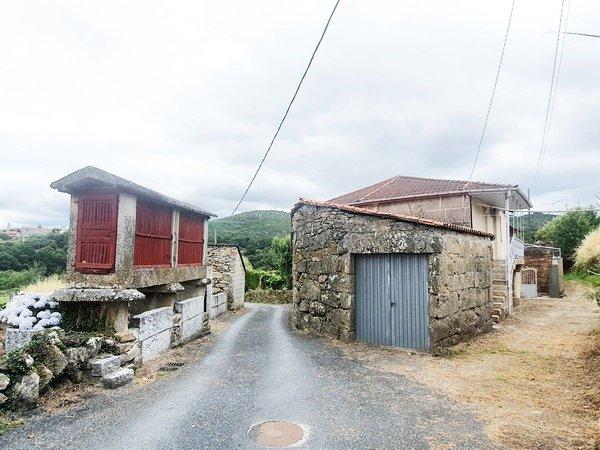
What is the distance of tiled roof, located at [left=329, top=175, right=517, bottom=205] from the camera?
12.6m

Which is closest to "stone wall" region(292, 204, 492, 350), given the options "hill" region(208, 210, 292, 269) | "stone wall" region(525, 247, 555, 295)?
"stone wall" region(525, 247, 555, 295)

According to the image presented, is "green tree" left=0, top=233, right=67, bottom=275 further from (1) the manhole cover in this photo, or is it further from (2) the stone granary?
(1) the manhole cover

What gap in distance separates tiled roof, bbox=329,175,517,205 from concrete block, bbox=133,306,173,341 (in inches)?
352

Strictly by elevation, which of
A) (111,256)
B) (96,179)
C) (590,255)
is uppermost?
(96,179)

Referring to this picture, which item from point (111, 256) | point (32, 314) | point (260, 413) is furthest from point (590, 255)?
point (32, 314)

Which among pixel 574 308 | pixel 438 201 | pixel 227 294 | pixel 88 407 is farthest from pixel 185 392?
pixel 574 308

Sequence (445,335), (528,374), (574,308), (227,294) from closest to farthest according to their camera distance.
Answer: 1. (528,374)
2. (445,335)
3. (574,308)
4. (227,294)

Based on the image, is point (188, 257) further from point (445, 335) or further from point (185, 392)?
point (445, 335)

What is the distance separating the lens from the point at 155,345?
751 centimetres

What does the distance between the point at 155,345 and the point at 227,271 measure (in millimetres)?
11897

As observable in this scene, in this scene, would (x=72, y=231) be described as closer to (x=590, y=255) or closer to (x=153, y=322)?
(x=153, y=322)

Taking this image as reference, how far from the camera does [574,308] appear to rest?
48.8ft

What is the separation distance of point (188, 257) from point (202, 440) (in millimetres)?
6779

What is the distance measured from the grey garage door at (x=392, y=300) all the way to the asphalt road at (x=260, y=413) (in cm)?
184
